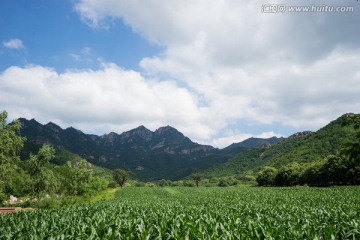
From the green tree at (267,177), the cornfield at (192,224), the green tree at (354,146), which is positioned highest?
the green tree at (267,177)

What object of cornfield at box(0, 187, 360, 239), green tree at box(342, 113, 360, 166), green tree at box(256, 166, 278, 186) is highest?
green tree at box(256, 166, 278, 186)

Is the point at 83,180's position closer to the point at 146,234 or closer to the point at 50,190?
the point at 50,190

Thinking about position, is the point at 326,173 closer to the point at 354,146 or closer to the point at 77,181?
the point at 77,181

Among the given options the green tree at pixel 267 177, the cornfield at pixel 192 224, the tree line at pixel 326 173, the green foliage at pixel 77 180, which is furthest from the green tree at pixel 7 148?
the green tree at pixel 267 177

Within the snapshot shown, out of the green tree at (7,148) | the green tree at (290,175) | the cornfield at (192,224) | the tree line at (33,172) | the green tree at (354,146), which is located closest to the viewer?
the green tree at (354,146)

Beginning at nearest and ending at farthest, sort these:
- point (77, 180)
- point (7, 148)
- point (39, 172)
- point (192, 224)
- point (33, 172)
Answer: point (192, 224) → point (7, 148) → point (39, 172) → point (33, 172) → point (77, 180)

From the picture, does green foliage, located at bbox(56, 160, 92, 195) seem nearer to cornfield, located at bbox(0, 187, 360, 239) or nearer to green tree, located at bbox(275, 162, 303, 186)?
cornfield, located at bbox(0, 187, 360, 239)

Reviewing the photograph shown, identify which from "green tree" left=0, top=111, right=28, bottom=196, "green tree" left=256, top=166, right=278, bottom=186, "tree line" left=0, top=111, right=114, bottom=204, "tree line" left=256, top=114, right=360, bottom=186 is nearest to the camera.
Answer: "green tree" left=0, top=111, right=28, bottom=196

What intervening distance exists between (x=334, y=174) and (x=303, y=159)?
39.8 metres

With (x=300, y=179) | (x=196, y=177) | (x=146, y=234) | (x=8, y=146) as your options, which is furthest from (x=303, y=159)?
(x=146, y=234)

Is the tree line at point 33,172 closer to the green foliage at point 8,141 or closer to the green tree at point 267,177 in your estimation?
the green foliage at point 8,141

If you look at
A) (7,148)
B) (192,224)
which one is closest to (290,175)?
(7,148)

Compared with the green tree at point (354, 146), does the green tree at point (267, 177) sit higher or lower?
higher

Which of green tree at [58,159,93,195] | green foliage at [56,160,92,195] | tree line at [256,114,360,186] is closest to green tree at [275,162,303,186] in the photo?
Result: tree line at [256,114,360,186]
